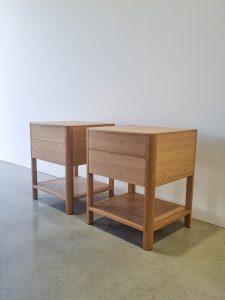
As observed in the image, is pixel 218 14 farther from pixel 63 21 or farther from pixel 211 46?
pixel 63 21

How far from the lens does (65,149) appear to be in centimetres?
196

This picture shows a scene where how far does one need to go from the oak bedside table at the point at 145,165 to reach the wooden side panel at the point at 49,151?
0.32 m

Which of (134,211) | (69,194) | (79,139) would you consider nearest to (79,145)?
(79,139)

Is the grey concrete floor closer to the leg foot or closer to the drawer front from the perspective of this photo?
the leg foot

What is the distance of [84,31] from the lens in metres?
2.50

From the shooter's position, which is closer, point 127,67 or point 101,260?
point 101,260

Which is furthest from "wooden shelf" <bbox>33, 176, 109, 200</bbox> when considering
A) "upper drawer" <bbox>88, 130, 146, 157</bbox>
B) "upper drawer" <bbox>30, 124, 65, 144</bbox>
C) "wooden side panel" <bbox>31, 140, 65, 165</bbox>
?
"upper drawer" <bbox>88, 130, 146, 157</bbox>

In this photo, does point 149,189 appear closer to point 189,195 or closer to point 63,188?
point 189,195

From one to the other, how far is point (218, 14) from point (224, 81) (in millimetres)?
399

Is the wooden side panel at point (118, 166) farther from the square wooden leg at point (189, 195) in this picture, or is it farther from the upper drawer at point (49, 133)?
the square wooden leg at point (189, 195)

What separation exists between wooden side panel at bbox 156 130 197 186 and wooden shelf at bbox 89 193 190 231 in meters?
0.24

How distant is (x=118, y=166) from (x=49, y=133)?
0.73 meters

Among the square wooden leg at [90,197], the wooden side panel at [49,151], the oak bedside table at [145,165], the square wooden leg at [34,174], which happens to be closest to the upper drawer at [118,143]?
the oak bedside table at [145,165]

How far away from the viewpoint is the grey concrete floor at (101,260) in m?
1.19
